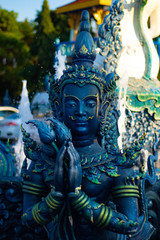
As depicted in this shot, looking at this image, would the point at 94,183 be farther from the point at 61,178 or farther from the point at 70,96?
the point at 70,96

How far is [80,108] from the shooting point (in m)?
2.49

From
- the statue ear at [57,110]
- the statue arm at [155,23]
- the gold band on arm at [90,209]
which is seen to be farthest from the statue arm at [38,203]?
the statue arm at [155,23]

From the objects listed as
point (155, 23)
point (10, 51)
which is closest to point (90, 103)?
point (155, 23)

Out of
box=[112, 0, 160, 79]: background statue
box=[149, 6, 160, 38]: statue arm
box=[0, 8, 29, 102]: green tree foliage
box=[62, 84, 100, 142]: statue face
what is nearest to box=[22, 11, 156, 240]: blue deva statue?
box=[62, 84, 100, 142]: statue face

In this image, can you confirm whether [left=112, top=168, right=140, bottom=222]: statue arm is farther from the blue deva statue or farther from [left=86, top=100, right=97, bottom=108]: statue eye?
[left=86, top=100, right=97, bottom=108]: statue eye

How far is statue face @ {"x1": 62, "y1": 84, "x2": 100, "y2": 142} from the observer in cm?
251

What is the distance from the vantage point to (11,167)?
361 centimetres

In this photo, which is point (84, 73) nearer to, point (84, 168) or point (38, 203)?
point (84, 168)

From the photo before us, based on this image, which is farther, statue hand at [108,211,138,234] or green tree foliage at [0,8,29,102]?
green tree foliage at [0,8,29,102]

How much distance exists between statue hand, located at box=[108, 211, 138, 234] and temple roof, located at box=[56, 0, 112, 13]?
17219mm

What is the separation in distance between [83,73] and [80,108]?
11.5 inches

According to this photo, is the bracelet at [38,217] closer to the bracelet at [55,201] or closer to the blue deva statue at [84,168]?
the blue deva statue at [84,168]

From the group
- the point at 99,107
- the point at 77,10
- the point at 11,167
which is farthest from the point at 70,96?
the point at 77,10

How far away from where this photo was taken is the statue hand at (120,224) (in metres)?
2.29
